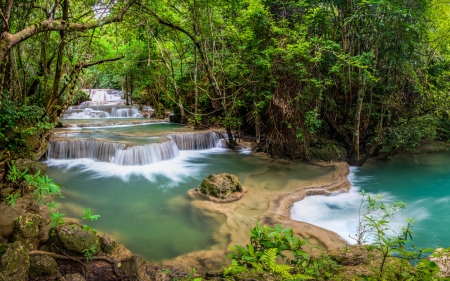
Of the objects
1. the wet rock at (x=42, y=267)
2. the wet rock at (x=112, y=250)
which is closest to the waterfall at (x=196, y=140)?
the wet rock at (x=112, y=250)

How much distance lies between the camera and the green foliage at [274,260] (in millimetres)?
2152

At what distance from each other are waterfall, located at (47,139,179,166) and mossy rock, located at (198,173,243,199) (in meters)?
3.87

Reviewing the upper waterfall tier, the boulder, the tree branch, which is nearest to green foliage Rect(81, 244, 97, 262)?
the tree branch

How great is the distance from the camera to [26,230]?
4391 mm

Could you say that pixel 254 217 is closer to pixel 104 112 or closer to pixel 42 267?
pixel 42 267

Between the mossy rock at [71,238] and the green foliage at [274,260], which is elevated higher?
the green foliage at [274,260]

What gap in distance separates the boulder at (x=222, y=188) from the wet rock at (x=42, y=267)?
4.03m

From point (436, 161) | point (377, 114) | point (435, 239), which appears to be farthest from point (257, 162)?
point (436, 161)

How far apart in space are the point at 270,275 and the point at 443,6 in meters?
12.4

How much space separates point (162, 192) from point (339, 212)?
478 centimetres

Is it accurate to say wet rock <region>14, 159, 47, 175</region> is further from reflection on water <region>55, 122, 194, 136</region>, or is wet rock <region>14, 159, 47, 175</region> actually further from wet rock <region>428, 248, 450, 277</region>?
wet rock <region>428, 248, 450, 277</region>

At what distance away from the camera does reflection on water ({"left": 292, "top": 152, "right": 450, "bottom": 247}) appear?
20.5 feet

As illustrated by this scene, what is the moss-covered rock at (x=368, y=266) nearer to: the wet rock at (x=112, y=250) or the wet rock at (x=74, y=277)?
the wet rock at (x=74, y=277)

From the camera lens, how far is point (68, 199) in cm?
720
